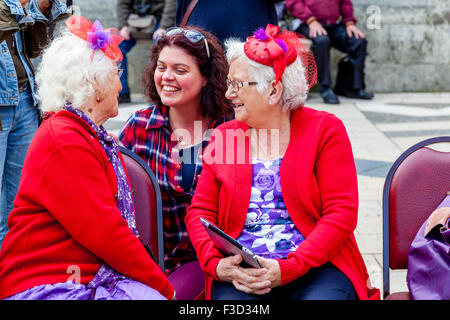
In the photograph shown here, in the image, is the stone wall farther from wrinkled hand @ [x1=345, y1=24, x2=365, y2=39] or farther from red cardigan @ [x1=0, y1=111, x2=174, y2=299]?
red cardigan @ [x1=0, y1=111, x2=174, y2=299]

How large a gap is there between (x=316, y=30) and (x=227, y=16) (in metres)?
5.07

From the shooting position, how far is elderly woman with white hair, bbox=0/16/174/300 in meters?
1.86

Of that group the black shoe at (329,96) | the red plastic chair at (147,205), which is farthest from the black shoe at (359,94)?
the red plastic chair at (147,205)

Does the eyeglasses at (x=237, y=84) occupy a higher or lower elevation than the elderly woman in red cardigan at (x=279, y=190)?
→ higher

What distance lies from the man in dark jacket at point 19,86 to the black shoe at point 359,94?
6.39 metres

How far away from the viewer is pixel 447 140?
7.70 ft

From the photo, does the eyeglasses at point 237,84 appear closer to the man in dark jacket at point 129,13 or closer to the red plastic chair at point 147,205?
the red plastic chair at point 147,205

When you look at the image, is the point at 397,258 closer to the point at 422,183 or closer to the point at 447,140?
the point at 422,183

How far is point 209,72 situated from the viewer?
2.79 m

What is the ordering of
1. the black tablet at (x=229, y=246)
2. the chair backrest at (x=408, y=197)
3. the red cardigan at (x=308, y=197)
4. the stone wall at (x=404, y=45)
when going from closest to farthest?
1. the black tablet at (x=229, y=246)
2. the red cardigan at (x=308, y=197)
3. the chair backrest at (x=408, y=197)
4. the stone wall at (x=404, y=45)

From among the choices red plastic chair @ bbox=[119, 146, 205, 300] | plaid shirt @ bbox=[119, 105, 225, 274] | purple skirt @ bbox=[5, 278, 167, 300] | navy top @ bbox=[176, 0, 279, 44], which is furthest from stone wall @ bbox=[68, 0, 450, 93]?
purple skirt @ bbox=[5, 278, 167, 300]

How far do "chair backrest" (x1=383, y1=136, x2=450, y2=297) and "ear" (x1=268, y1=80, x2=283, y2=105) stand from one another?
522 mm

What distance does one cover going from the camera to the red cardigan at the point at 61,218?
186cm

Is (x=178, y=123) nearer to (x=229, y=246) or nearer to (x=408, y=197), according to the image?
(x=229, y=246)
